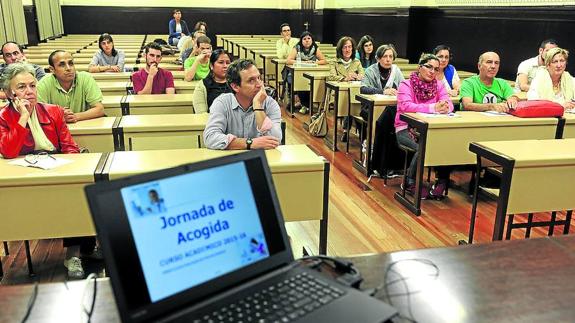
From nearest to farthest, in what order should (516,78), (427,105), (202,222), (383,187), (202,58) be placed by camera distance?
(202,222)
(427,105)
(383,187)
(202,58)
(516,78)

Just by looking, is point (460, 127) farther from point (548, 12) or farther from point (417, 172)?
point (548, 12)

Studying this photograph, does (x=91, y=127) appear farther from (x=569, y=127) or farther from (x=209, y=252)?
(x=569, y=127)

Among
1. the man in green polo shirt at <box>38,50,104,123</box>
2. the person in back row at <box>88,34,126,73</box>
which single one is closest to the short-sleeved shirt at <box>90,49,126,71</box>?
the person in back row at <box>88,34,126,73</box>

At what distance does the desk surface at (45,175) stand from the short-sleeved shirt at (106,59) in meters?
3.90

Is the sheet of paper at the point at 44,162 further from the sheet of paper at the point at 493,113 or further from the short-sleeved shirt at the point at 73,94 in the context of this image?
the sheet of paper at the point at 493,113

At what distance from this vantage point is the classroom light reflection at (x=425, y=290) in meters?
1.00

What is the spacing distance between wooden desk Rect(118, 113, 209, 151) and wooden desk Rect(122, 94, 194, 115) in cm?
51

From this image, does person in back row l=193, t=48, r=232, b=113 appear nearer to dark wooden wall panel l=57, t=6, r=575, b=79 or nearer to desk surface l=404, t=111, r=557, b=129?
desk surface l=404, t=111, r=557, b=129

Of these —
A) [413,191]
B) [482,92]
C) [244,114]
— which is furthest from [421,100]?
[244,114]

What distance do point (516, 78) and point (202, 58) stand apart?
3.31m

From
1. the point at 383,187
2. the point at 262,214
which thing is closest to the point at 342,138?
the point at 383,187

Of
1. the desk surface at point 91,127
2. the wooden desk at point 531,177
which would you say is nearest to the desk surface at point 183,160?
the desk surface at point 91,127

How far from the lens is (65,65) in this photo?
3355mm

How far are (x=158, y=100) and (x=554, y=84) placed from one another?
121 inches
